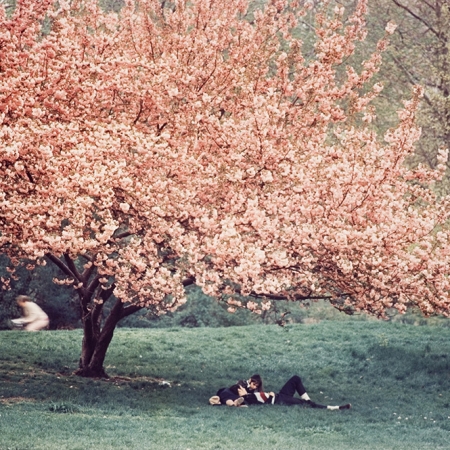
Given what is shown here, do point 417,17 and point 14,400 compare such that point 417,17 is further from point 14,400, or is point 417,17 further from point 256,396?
point 14,400

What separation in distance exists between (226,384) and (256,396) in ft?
9.00

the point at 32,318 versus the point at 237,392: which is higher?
the point at 32,318

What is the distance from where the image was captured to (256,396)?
1580 centimetres

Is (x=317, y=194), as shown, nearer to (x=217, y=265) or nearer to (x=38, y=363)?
(x=217, y=265)

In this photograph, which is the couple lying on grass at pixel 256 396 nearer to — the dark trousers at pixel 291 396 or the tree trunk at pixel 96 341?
the dark trousers at pixel 291 396

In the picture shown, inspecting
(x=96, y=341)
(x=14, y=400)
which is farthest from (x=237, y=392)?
(x=14, y=400)

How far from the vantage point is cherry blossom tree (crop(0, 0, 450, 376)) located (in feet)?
40.7

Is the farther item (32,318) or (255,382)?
(32,318)

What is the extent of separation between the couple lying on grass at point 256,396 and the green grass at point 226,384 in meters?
0.42

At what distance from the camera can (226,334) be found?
26.2 meters

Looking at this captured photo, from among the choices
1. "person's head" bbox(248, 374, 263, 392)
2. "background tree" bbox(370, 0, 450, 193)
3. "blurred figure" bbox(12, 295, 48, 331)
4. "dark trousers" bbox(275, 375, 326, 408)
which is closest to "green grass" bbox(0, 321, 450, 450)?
"dark trousers" bbox(275, 375, 326, 408)

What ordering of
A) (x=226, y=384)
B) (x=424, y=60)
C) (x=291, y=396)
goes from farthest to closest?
(x=424, y=60) → (x=226, y=384) → (x=291, y=396)

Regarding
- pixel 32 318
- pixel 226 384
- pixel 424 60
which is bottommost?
pixel 226 384

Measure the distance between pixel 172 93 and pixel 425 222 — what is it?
474 cm
